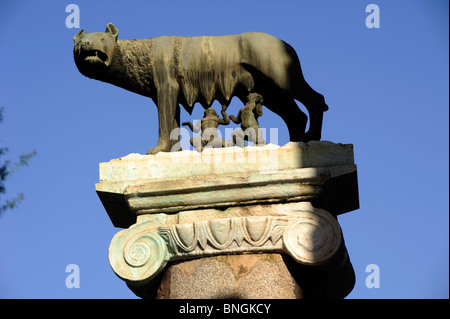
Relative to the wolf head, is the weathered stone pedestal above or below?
below

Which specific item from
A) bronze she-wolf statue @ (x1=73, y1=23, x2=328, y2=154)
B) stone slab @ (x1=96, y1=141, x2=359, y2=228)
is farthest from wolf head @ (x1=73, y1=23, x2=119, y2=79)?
stone slab @ (x1=96, y1=141, x2=359, y2=228)

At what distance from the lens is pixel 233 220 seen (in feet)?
23.3

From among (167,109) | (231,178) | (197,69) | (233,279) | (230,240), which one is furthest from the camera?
(197,69)

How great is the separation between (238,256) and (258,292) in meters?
0.36

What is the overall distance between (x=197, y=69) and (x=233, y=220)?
62.1 inches

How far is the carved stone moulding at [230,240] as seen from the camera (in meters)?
6.96

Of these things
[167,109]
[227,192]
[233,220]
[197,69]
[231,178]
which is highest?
[197,69]

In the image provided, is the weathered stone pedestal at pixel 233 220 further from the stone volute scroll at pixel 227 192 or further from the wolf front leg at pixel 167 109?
the wolf front leg at pixel 167 109

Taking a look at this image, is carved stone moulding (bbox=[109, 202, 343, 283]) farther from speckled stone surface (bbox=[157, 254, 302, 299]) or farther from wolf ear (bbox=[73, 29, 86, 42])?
wolf ear (bbox=[73, 29, 86, 42])

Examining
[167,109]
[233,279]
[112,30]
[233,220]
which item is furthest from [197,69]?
[233,279]

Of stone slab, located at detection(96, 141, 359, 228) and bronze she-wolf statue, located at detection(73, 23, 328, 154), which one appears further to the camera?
bronze she-wolf statue, located at detection(73, 23, 328, 154)

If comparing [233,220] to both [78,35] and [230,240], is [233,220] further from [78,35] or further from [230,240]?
[78,35]

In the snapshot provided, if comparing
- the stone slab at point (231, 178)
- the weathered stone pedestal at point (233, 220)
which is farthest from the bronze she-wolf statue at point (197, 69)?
the weathered stone pedestal at point (233, 220)

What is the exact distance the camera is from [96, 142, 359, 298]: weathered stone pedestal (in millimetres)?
6977
